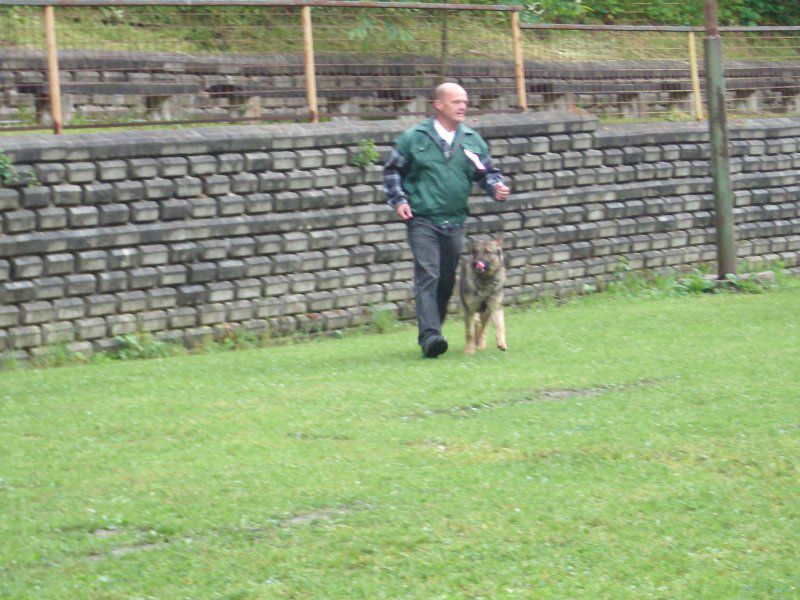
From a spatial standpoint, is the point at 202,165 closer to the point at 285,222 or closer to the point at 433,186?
the point at 285,222

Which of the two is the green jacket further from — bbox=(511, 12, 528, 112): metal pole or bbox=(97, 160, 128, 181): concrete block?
bbox=(511, 12, 528, 112): metal pole

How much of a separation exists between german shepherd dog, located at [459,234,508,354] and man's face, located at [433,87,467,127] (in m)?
1.01

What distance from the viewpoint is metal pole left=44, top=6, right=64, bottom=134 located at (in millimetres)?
10859

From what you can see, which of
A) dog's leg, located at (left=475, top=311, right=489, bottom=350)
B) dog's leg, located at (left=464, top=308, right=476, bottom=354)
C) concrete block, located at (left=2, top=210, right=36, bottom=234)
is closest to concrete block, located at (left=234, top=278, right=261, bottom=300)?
concrete block, located at (left=2, top=210, right=36, bottom=234)

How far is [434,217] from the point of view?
9812 mm

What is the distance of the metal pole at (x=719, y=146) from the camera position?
13625 millimetres

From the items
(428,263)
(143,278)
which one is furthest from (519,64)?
(143,278)

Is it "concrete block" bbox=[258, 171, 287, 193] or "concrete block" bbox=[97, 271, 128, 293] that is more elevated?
"concrete block" bbox=[258, 171, 287, 193]

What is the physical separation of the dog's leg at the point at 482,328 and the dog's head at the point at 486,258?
34cm

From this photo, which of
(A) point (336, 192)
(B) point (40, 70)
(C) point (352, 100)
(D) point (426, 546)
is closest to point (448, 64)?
(C) point (352, 100)

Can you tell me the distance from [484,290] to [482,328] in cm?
35

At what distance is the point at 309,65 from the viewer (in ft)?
41.0

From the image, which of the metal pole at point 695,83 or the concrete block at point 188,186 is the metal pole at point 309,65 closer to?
the concrete block at point 188,186

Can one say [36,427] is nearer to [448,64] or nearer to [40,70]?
[40,70]
